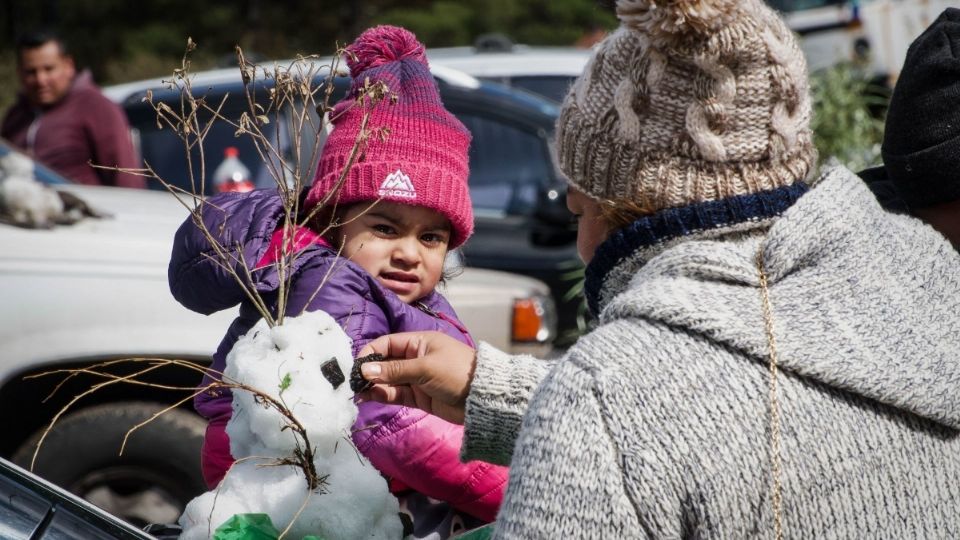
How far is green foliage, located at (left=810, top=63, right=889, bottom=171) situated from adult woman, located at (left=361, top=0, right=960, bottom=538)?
175 inches

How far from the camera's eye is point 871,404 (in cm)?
155

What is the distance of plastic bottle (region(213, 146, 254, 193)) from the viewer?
228 inches

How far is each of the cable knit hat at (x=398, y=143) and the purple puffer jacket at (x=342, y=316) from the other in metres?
0.18

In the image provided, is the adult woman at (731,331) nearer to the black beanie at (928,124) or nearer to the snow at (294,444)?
the snow at (294,444)

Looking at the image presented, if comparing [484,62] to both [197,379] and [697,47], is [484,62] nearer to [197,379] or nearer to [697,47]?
[197,379]

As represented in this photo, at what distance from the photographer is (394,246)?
101 inches

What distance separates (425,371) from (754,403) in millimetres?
559

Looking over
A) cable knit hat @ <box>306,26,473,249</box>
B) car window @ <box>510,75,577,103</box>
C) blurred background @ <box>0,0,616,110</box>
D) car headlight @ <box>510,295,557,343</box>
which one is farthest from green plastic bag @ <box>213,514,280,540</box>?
blurred background @ <box>0,0,616,110</box>

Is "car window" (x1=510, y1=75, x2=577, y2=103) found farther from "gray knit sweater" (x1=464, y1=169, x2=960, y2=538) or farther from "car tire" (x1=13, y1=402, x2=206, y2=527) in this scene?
"gray knit sweater" (x1=464, y1=169, x2=960, y2=538)

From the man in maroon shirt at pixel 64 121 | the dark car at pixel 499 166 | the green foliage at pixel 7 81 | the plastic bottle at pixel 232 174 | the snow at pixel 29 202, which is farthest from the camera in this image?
the green foliage at pixel 7 81

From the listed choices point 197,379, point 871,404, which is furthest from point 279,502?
point 197,379

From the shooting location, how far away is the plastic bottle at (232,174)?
5789mm

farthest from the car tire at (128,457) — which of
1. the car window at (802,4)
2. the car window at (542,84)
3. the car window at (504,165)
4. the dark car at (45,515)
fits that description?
the car window at (802,4)

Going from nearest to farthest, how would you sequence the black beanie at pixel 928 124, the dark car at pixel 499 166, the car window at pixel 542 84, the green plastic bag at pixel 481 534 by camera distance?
the green plastic bag at pixel 481 534, the black beanie at pixel 928 124, the dark car at pixel 499 166, the car window at pixel 542 84
